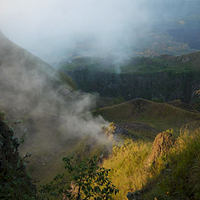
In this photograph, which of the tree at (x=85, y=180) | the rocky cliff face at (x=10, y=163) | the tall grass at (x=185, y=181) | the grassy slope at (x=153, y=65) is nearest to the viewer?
the tall grass at (x=185, y=181)

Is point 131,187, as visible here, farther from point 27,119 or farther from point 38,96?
point 38,96

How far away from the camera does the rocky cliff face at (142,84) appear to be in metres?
114

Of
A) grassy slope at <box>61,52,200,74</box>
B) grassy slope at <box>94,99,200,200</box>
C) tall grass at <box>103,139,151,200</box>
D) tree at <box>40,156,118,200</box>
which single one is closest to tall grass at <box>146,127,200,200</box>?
grassy slope at <box>94,99,200,200</box>

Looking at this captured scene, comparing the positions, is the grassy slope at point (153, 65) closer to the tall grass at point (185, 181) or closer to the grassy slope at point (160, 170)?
the grassy slope at point (160, 170)

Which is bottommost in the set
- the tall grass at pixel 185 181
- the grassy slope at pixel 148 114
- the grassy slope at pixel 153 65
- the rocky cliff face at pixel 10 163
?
the rocky cliff face at pixel 10 163

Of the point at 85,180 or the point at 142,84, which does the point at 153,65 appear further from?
the point at 85,180

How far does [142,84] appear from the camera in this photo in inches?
5015

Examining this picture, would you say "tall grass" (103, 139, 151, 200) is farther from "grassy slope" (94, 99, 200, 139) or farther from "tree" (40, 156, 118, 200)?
"grassy slope" (94, 99, 200, 139)

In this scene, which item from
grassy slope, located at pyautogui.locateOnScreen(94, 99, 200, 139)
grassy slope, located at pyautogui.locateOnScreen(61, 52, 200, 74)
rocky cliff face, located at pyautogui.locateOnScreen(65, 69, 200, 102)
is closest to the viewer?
grassy slope, located at pyautogui.locateOnScreen(94, 99, 200, 139)

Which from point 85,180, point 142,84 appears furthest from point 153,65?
point 85,180

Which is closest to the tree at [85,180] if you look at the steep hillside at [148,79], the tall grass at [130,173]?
the tall grass at [130,173]

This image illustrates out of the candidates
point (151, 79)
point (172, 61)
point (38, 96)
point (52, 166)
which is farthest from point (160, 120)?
point (172, 61)

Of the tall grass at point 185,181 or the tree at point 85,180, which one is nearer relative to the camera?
the tall grass at point 185,181

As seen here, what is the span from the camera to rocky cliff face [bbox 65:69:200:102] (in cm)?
11400
